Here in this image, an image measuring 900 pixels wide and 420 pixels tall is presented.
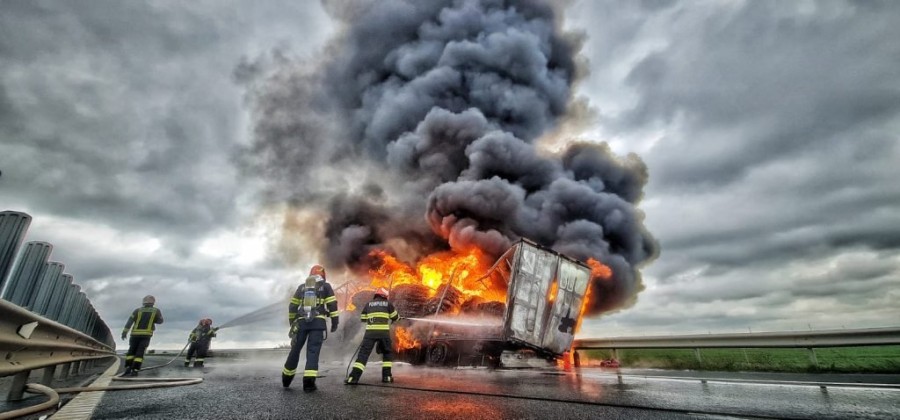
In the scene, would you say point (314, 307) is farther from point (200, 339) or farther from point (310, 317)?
point (200, 339)

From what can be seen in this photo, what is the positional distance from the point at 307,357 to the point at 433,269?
13.1 meters

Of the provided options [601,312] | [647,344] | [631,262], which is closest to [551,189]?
[631,262]

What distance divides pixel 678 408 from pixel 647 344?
6.29 metres

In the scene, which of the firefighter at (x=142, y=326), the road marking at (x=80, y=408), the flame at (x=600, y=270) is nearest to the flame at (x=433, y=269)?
the flame at (x=600, y=270)

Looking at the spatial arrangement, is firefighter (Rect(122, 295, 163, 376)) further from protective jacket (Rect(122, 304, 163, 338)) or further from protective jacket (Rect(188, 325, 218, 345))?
protective jacket (Rect(188, 325, 218, 345))

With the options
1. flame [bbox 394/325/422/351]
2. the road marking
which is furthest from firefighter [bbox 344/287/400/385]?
flame [bbox 394/325/422/351]

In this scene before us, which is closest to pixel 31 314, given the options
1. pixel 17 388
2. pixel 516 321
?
pixel 17 388

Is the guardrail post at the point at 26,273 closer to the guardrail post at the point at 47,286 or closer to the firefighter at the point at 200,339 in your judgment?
the guardrail post at the point at 47,286

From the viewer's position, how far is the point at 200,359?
10953 millimetres

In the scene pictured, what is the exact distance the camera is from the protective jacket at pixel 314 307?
583cm

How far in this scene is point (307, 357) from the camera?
213 inches

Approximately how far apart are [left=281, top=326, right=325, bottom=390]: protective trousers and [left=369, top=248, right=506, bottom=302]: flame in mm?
9516

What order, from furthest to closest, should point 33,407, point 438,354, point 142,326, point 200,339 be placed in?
point 200,339, point 438,354, point 142,326, point 33,407

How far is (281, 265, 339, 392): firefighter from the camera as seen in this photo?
5.50 m
